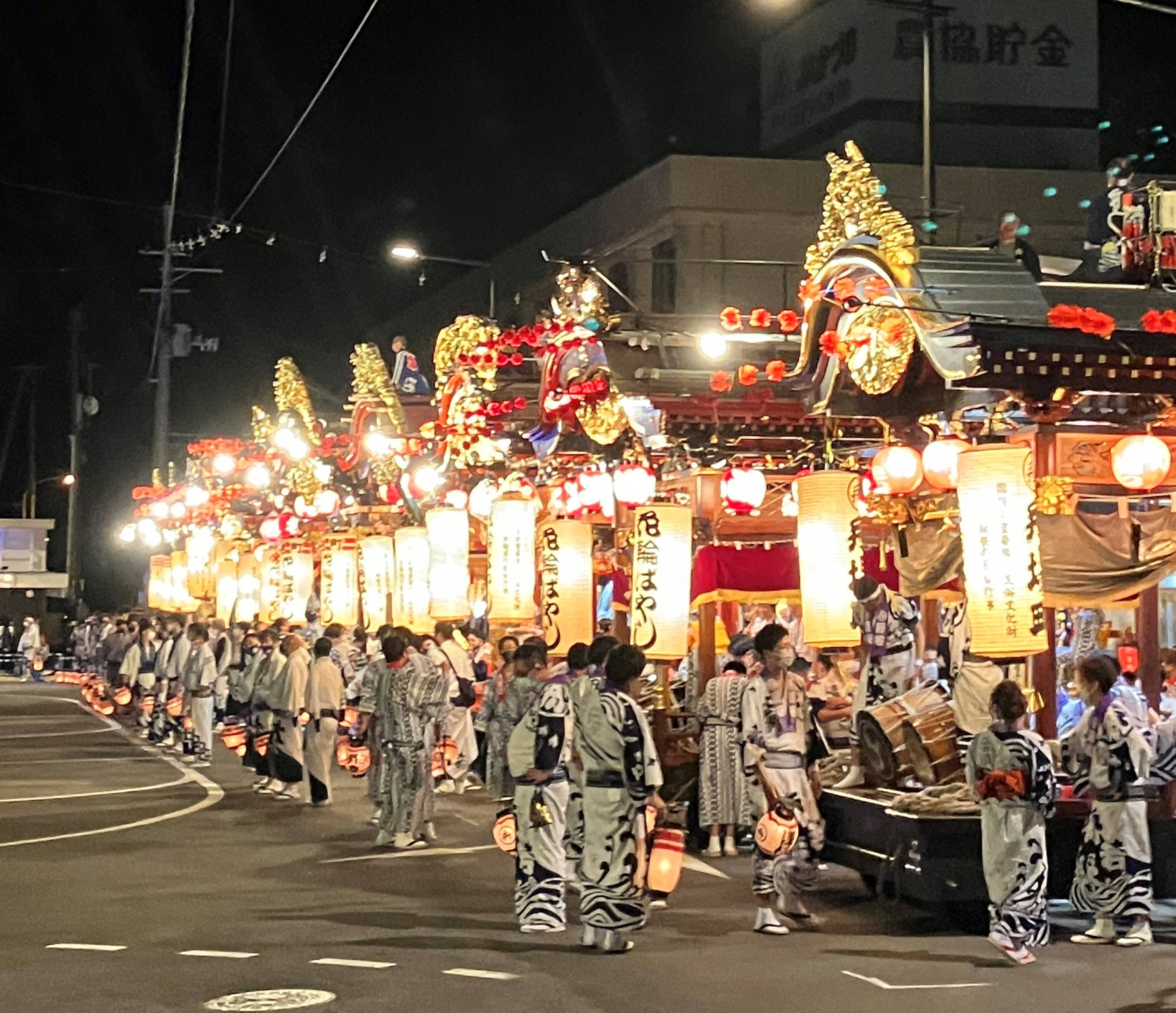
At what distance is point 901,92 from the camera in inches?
1644

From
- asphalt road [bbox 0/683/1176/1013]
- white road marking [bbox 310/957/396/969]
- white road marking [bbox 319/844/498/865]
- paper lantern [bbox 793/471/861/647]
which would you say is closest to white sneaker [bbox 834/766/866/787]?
asphalt road [bbox 0/683/1176/1013]

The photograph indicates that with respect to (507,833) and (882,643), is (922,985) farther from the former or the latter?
(882,643)

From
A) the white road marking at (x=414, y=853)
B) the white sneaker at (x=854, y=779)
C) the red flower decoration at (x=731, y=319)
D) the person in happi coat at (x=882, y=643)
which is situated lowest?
the white road marking at (x=414, y=853)

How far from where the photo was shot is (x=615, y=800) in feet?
36.5

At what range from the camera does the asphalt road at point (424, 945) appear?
31.3 feet

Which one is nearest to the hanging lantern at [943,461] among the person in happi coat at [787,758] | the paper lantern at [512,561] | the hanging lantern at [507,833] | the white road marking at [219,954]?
the person in happi coat at [787,758]

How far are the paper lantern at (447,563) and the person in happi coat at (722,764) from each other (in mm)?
4922

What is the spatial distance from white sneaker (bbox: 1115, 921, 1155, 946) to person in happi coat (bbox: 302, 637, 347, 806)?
11652 millimetres

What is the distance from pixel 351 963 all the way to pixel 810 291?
22.7 ft

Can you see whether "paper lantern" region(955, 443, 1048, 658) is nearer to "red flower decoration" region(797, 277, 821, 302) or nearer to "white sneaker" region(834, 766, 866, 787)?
"white sneaker" region(834, 766, 866, 787)

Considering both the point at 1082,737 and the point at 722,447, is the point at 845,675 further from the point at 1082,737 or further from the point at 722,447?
the point at 1082,737

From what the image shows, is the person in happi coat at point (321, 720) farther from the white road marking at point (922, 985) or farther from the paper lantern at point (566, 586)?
the white road marking at point (922, 985)

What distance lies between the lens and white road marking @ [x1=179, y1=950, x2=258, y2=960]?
1080 cm

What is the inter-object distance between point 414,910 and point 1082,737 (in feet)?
16.0
